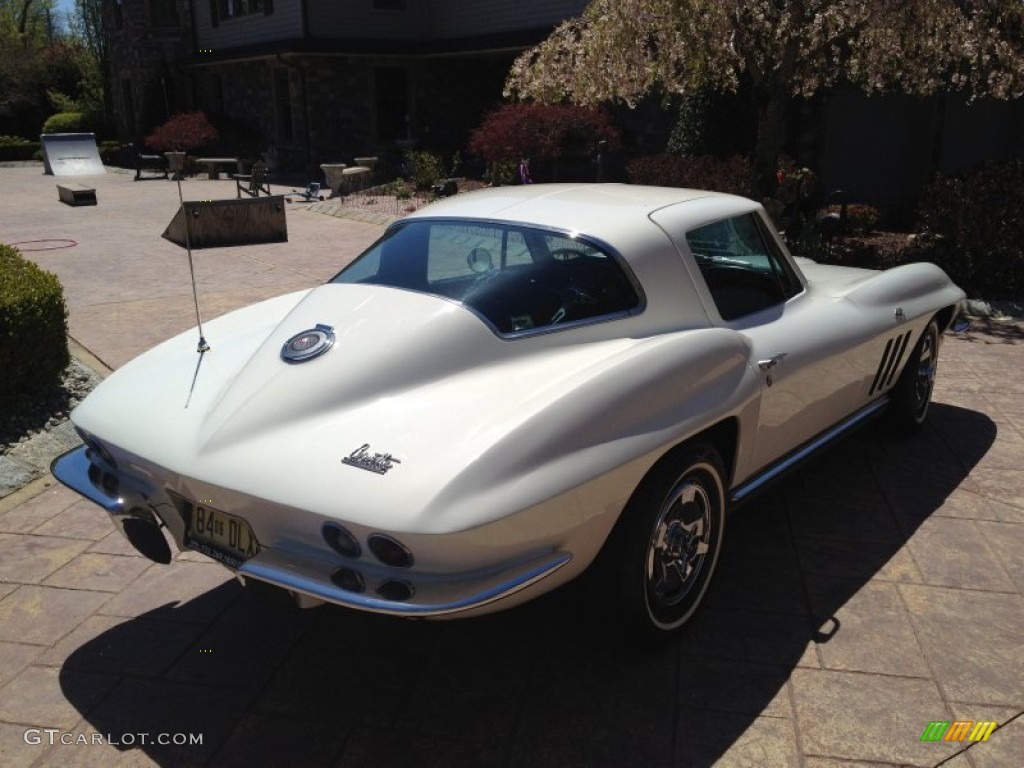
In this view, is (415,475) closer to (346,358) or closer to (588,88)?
(346,358)

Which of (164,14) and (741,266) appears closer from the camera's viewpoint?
(741,266)

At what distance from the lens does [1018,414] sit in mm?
5625

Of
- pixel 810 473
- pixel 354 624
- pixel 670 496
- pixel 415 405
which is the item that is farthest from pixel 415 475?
pixel 810 473

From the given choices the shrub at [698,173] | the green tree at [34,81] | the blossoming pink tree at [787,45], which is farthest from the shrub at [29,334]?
the green tree at [34,81]

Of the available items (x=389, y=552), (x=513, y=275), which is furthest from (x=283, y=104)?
(x=389, y=552)

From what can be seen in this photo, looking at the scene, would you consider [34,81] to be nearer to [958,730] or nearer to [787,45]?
[787,45]

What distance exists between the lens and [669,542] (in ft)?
10.2

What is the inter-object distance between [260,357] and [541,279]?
107cm

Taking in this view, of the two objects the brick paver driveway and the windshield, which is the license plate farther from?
the windshield

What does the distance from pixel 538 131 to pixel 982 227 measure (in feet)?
28.8

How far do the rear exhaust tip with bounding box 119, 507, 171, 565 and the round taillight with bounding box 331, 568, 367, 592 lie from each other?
0.90m

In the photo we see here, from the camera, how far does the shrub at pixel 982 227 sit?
330 inches

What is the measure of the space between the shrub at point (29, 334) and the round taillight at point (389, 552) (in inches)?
147

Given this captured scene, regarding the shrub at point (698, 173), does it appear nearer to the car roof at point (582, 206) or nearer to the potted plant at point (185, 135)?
the car roof at point (582, 206)
